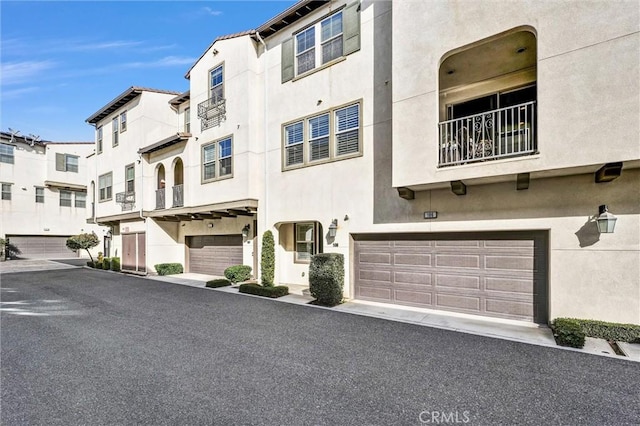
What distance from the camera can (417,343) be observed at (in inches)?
240

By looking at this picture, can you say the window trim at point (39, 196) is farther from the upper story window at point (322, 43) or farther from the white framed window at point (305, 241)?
the upper story window at point (322, 43)

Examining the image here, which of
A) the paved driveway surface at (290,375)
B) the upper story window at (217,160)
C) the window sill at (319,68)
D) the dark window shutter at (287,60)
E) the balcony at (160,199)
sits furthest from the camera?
the balcony at (160,199)

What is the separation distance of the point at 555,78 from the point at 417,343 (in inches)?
237

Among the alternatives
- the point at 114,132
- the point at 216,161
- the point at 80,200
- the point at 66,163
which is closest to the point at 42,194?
the point at 80,200

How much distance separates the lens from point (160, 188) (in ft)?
58.1

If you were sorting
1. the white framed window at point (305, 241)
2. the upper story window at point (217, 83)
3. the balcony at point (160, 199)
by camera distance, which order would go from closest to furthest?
the white framed window at point (305, 241) < the upper story window at point (217, 83) < the balcony at point (160, 199)

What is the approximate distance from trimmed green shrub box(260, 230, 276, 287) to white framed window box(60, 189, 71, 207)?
96.9 ft

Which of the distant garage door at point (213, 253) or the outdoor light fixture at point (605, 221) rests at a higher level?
the outdoor light fixture at point (605, 221)

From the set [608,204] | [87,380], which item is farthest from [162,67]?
[608,204]

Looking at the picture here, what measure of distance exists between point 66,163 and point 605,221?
39.5 meters

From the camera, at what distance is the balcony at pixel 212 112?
44.5ft

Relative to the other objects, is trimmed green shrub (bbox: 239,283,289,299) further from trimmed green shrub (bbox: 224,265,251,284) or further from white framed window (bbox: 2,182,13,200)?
white framed window (bbox: 2,182,13,200)

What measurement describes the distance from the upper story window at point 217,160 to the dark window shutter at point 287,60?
3.53m

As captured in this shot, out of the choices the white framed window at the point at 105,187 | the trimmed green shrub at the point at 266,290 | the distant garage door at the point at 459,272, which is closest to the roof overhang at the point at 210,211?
the trimmed green shrub at the point at 266,290
